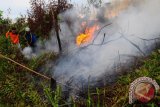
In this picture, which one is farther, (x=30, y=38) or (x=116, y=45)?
(x=30, y=38)

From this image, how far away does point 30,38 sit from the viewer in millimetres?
12828

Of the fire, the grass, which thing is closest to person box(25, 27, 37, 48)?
the fire

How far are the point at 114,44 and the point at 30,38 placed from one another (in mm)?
4391

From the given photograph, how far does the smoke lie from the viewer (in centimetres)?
855

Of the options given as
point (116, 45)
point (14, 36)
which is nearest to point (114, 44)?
point (116, 45)

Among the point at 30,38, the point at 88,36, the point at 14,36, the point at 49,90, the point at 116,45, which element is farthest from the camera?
the point at 14,36

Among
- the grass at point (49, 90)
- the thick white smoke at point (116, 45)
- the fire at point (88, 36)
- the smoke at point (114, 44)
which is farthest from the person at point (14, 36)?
the thick white smoke at point (116, 45)

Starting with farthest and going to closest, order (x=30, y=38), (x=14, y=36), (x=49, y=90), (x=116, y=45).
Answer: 1. (x=14, y=36)
2. (x=30, y=38)
3. (x=116, y=45)
4. (x=49, y=90)

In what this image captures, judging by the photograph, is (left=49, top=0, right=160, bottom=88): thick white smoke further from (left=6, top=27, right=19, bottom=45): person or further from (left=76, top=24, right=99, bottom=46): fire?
(left=6, top=27, right=19, bottom=45): person

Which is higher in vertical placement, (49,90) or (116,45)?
(116,45)

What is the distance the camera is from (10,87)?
870 centimetres

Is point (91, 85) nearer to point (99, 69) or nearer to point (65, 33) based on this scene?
point (99, 69)

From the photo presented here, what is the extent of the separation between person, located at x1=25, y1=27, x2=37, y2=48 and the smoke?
1198 millimetres

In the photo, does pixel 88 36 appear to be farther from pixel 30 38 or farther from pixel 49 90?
pixel 49 90
